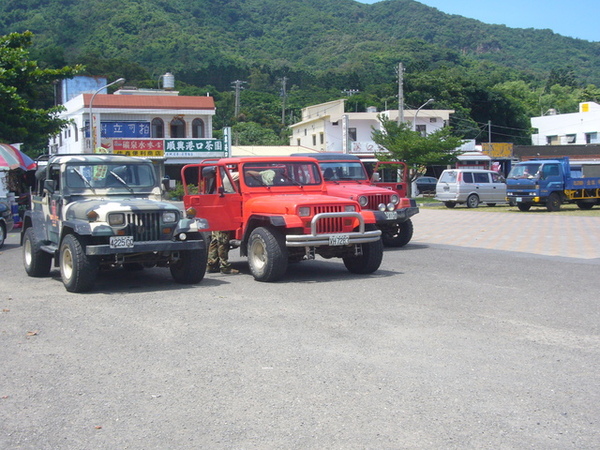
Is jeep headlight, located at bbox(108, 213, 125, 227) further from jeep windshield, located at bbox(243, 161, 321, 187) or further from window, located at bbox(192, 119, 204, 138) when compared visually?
window, located at bbox(192, 119, 204, 138)

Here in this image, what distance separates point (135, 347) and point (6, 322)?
2244 millimetres

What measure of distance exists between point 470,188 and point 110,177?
2463 centimetres

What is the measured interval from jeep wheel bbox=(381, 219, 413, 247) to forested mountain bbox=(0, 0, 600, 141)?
58.8 meters

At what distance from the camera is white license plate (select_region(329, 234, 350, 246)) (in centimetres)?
1088

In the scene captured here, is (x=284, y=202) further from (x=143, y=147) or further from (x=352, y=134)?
(x=352, y=134)

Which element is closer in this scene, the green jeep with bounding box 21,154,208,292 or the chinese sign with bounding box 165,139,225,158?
the green jeep with bounding box 21,154,208,292

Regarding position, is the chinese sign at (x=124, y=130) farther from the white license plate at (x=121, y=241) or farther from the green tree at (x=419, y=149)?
the white license plate at (x=121, y=241)

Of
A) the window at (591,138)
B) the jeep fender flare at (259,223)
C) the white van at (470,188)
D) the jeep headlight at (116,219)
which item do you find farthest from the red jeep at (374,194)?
the window at (591,138)

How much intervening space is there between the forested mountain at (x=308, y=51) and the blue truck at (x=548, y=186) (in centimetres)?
4753

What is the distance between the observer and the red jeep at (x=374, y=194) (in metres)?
15.2

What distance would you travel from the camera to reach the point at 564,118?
7612cm

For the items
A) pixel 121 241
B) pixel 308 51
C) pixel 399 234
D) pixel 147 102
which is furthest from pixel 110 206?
pixel 308 51

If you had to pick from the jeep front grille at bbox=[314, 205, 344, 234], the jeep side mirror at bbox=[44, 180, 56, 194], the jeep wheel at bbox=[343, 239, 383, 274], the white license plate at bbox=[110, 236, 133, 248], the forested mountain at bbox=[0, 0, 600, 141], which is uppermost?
the forested mountain at bbox=[0, 0, 600, 141]

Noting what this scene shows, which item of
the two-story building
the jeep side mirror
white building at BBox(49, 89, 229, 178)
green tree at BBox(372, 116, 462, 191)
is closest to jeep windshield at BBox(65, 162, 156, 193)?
the jeep side mirror
